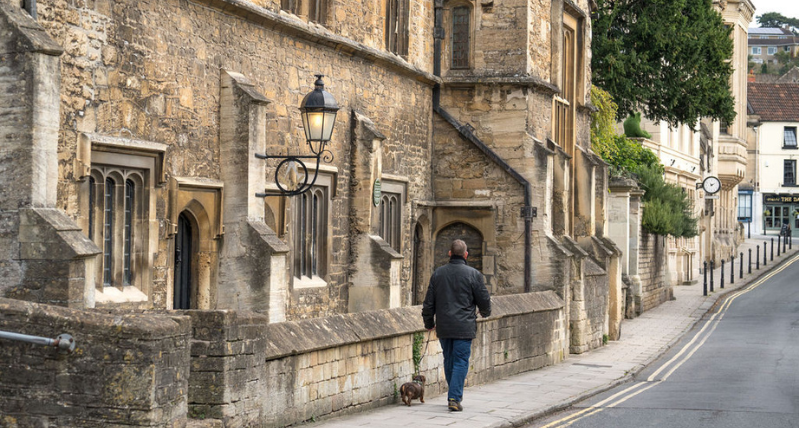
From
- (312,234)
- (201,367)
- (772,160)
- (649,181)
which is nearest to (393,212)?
(312,234)

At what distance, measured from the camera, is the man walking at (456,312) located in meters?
11.6

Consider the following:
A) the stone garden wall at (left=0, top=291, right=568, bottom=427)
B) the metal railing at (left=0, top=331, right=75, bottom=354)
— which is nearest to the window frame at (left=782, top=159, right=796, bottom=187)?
the stone garden wall at (left=0, top=291, right=568, bottom=427)

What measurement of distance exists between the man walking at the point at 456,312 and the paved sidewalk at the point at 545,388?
16.6 inches

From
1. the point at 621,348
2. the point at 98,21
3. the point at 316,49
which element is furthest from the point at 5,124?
the point at 621,348

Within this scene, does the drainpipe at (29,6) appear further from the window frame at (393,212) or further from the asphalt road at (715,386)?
the window frame at (393,212)

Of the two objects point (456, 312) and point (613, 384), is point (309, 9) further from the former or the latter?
point (613, 384)

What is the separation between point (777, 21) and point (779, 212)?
102535mm

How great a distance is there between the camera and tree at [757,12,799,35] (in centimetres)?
17462

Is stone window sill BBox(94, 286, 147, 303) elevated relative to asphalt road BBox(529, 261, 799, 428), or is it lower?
elevated

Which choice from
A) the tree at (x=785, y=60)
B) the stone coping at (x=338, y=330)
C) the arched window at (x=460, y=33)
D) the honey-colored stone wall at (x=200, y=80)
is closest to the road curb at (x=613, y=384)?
the stone coping at (x=338, y=330)

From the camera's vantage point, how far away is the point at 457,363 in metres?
11.6

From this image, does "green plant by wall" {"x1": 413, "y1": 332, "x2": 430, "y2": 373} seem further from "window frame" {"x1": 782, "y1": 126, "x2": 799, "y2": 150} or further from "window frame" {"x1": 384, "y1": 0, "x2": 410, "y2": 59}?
"window frame" {"x1": 782, "y1": 126, "x2": 799, "y2": 150}

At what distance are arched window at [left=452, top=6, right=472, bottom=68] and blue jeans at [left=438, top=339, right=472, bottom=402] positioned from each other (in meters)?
9.93

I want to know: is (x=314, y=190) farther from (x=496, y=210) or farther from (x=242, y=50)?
(x=496, y=210)
